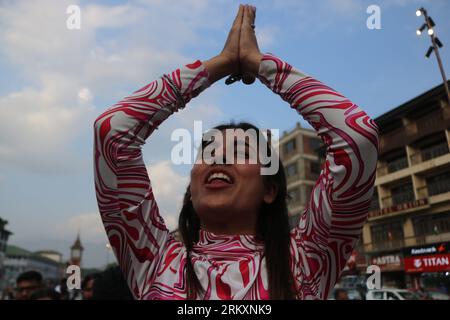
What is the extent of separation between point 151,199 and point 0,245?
64618 mm

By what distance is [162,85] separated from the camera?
1.43 metres

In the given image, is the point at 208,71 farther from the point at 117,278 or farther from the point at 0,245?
the point at 0,245

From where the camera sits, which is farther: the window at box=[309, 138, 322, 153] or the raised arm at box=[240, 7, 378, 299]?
the window at box=[309, 138, 322, 153]

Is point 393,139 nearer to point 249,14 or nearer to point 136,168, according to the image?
point 249,14

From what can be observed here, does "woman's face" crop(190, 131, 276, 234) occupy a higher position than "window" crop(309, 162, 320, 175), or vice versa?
"window" crop(309, 162, 320, 175)

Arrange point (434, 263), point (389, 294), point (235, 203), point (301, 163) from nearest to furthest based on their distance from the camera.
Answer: point (235, 203) → point (434, 263) → point (389, 294) → point (301, 163)

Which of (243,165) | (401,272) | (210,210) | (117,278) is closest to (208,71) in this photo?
(243,165)

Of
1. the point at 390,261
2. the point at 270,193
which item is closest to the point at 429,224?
the point at 390,261

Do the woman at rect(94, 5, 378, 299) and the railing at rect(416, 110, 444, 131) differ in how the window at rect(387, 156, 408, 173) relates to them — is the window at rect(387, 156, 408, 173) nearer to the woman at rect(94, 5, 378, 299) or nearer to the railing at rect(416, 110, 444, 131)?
the railing at rect(416, 110, 444, 131)

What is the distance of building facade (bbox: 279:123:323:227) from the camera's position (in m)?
31.9

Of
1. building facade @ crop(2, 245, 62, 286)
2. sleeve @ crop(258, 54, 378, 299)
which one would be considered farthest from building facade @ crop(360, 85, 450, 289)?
building facade @ crop(2, 245, 62, 286)

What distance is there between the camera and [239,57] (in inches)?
59.0

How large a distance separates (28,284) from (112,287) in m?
2.70

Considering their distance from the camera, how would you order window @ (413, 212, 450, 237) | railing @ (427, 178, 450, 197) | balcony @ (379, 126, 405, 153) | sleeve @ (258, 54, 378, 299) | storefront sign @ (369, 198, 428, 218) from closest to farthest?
sleeve @ (258, 54, 378, 299) < window @ (413, 212, 450, 237) < railing @ (427, 178, 450, 197) < storefront sign @ (369, 198, 428, 218) < balcony @ (379, 126, 405, 153)
